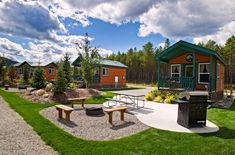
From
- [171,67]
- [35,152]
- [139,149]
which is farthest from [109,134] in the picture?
[171,67]

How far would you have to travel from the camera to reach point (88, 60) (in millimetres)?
16734

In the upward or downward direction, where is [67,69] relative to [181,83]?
upward

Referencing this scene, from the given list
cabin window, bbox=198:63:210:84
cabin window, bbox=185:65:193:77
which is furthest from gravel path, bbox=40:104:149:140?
cabin window, bbox=185:65:193:77

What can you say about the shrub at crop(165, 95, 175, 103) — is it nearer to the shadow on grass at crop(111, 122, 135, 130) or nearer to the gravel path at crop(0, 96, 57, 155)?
the shadow on grass at crop(111, 122, 135, 130)

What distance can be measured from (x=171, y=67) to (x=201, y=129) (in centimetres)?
948

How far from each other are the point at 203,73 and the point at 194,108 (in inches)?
308

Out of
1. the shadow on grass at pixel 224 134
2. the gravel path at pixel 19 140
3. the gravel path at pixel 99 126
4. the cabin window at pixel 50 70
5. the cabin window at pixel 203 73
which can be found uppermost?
the cabin window at pixel 50 70

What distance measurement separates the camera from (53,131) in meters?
5.32

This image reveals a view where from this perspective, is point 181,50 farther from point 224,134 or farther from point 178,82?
point 224,134

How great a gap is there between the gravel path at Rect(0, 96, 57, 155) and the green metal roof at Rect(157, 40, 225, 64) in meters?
10.2

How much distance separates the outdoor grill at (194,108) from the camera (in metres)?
5.80

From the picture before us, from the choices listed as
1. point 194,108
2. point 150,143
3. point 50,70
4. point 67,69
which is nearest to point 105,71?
point 67,69

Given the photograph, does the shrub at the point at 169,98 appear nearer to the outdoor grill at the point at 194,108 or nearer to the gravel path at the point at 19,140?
the outdoor grill at the point at 194,108

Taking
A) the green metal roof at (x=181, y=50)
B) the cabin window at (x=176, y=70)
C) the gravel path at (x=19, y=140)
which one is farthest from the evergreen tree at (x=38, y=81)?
the cabin window at (x=176, y=70)
